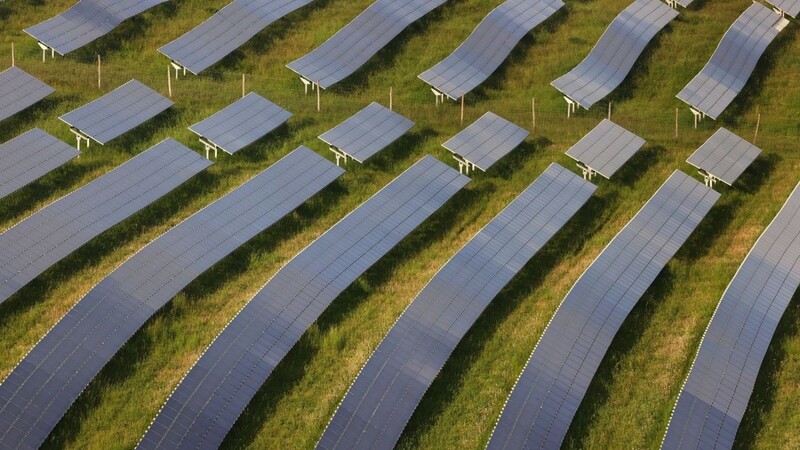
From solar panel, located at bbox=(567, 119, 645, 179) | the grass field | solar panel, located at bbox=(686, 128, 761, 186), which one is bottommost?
the grass field

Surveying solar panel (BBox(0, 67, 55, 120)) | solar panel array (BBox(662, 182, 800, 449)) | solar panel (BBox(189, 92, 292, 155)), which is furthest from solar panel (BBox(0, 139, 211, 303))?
solar panel array (BBox(662, 182, 800, 449))

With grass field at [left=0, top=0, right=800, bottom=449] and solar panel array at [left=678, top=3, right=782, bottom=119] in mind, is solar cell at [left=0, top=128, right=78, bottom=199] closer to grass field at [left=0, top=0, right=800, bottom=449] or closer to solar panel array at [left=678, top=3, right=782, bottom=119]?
grass field at [left=0, top=0, right=800, bottom=449]

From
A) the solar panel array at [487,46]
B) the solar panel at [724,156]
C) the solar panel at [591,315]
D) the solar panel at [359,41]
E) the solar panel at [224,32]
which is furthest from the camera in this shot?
the solar panel array at [487,46]

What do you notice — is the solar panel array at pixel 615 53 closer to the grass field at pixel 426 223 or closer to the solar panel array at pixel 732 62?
the grass field at pixel 426 223

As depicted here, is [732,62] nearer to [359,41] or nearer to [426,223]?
[359,41]

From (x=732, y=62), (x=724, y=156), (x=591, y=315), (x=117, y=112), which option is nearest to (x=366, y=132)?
(x=117, y=112)

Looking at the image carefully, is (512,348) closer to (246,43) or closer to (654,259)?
(654,259)

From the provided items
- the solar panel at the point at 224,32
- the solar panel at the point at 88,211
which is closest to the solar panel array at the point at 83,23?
the solar panel at the point at 224,32
